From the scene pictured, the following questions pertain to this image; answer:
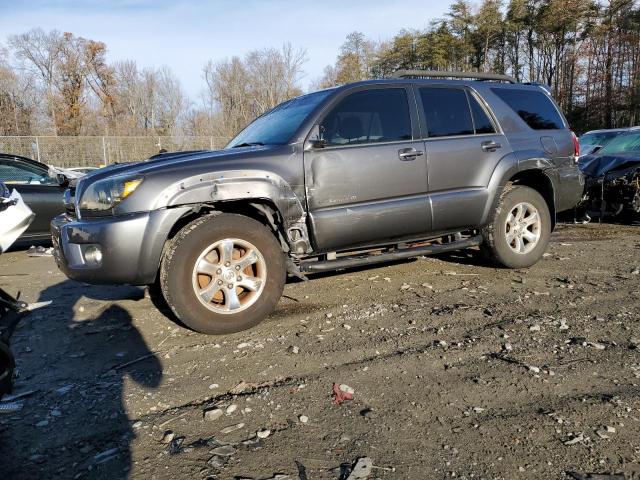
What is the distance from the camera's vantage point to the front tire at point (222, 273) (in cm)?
360

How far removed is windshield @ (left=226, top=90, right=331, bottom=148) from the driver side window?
172 inches

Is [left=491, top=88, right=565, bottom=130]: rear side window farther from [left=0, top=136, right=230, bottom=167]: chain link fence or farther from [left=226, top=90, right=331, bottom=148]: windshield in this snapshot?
[left=0, top=136, right=230, bottom=167]: chain link fence

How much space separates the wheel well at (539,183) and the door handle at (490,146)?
491 mm

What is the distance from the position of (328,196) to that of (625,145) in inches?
303

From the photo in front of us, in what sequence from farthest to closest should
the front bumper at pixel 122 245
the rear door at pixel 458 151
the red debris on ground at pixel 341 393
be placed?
the rear door at pixel 458 151 → the front bumper at pixel 122 245 → the red debris on ground at pixel 341 393

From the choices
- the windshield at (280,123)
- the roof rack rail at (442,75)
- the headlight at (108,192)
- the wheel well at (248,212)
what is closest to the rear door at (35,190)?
the windshield at (280,123)

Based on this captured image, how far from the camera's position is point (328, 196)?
13.3 ft

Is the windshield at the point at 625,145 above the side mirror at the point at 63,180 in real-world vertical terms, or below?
above

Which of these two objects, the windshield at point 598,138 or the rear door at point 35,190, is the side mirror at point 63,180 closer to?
the rear door at point 35,190

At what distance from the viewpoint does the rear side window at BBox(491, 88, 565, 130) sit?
5223 mm

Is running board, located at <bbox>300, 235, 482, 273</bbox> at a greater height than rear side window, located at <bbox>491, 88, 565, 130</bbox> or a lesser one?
lesser

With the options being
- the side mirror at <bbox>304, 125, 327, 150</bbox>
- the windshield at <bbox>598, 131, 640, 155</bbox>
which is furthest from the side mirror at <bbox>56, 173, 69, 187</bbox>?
the windshield at <bbox>598, 131, 640, 155</bbox>

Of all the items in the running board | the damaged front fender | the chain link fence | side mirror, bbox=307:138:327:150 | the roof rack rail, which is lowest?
the running board

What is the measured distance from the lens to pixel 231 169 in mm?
3742
